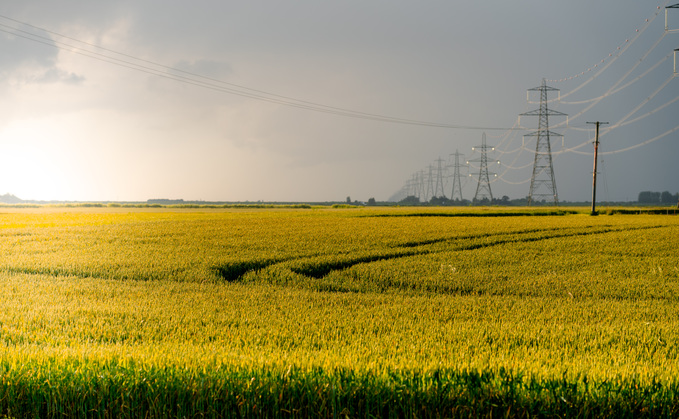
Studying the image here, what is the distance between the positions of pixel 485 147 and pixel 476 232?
73.6 metres

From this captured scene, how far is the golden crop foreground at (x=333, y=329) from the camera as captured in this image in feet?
16.4

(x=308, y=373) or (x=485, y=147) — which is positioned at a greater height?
(x=485, y=147)

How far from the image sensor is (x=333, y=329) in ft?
28.5

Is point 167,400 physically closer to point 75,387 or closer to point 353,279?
point 75,387

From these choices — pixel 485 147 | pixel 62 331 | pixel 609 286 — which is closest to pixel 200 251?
pixel 62 331

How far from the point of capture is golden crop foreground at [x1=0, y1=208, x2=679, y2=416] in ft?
16.4

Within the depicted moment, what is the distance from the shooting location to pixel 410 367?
556 centimetres

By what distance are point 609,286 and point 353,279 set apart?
829 cm

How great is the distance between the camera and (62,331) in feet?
27.8

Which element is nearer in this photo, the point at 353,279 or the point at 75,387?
the point at 75,387

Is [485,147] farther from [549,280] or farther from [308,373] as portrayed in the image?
[308,373]

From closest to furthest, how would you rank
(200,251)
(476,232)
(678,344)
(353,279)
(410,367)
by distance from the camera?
(410,367)
(678,344)
(353,279)
(200,251)
(476,232)

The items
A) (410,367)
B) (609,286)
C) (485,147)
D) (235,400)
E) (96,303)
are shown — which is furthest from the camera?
(485,147)

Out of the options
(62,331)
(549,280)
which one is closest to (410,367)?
(62,331)
